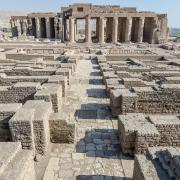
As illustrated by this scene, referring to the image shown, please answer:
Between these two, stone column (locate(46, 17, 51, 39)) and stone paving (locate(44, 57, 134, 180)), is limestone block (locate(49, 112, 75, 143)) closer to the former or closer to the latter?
stone paving (locate(44, 57, 134, 180))

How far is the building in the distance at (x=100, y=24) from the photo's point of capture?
39.2 m

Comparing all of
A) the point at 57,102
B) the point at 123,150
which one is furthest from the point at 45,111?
the point at 123,150

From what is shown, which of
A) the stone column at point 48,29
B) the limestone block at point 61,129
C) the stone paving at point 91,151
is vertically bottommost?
the stone paving at point 91,151

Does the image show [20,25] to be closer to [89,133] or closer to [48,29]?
[48,29]

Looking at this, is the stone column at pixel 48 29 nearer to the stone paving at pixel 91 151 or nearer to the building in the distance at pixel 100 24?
the building in the distance at pixel 100 24

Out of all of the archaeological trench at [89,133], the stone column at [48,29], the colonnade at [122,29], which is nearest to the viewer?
the archaeological trench at [89,133]

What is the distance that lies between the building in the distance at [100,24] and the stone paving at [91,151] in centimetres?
3195

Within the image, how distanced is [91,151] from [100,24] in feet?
117

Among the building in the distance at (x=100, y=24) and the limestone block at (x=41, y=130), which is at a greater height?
the building in the distance at (x=100, y=24)

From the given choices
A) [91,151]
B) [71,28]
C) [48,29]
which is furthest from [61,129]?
[48,29]

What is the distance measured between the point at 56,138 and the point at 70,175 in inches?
60.0

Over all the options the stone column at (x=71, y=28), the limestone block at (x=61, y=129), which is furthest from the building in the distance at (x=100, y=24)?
the limestone block at (x=61, y=129)

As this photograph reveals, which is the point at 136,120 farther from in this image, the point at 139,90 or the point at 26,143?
the point at 26,143

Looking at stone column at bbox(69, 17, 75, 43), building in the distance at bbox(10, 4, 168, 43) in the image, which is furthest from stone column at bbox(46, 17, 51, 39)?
stone column at bbox(69, 17, 75, 43)
